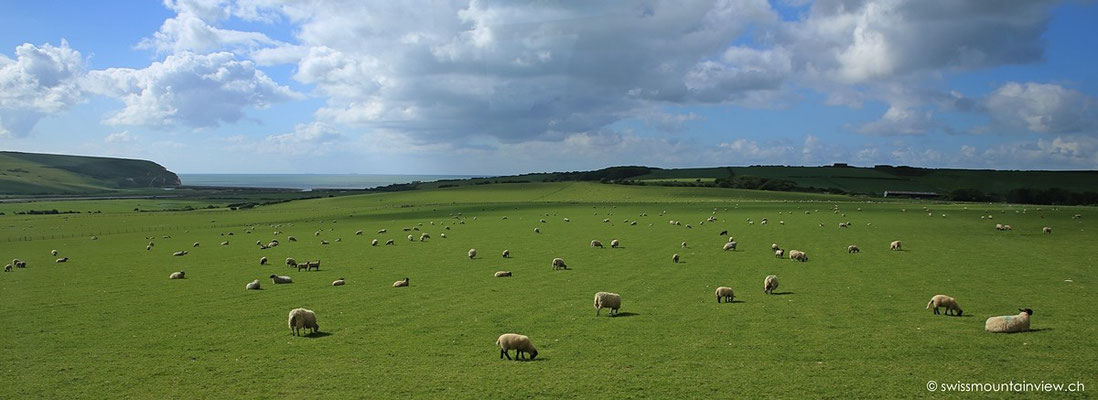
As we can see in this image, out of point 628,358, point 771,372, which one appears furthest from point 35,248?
point 771,372

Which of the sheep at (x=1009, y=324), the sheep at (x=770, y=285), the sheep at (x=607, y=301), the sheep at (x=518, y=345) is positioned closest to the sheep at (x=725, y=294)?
the sheep at (x=770, y=285)

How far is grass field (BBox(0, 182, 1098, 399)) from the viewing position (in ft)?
43.8

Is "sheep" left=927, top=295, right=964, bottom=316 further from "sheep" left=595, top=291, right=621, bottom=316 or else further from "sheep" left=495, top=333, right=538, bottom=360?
"sheep" left=495, top=333, right=538, bottom=360

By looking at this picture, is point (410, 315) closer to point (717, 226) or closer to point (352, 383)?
point (352, 383)

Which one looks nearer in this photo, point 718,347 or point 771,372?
point 771,372

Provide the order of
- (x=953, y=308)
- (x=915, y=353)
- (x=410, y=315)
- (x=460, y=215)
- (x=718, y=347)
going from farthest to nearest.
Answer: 1. (x=460, y=215)
2. (x=410, y=315)
3. (x=953, y=308)
4. (x=718, y=347)
5. (x=915, y=353)

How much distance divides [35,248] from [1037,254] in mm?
70325

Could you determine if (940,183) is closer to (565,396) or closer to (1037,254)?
(1037,254)

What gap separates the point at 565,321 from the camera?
19141 millimetres

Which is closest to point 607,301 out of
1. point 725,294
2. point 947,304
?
point 725,294

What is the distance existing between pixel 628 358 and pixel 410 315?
8645mm

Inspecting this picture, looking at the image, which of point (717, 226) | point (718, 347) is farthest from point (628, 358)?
point (717, 226)

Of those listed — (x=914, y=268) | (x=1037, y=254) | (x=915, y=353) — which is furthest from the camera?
(x=1037, y=254)

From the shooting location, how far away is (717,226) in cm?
5469
